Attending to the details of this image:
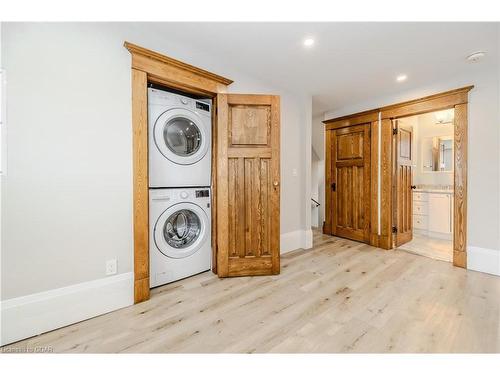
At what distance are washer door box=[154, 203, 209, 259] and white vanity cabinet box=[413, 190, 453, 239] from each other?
13.5 feet

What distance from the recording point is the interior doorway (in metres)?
3.29

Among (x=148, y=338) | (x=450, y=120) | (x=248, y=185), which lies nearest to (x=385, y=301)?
(x=248, y=185)

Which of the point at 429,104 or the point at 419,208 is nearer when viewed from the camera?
the point at 429,104

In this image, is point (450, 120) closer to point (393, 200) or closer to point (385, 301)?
point (393, 200)

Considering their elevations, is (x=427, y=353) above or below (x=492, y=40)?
below

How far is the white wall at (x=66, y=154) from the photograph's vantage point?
1.35 meters

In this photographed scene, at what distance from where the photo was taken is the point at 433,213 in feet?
13.1

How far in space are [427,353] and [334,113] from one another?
11.6 ft

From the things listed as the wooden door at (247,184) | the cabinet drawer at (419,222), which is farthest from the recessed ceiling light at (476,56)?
the cabinet drawer at (419,222)

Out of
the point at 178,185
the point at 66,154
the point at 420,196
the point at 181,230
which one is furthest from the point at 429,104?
the point at 66,154

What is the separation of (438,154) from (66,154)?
5801mm

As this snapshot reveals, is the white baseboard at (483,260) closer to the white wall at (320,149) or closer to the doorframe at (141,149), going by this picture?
the white wall at (320,149)

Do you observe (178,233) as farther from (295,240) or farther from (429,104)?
(429,104)

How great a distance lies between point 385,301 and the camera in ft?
5.96
